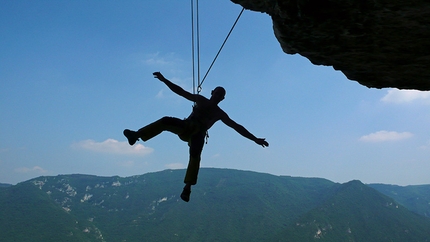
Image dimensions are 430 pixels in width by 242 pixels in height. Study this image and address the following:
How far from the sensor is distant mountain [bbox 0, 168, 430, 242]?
11981 cm

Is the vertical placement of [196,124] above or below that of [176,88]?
below

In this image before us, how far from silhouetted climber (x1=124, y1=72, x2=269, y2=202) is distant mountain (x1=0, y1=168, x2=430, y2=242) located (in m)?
118

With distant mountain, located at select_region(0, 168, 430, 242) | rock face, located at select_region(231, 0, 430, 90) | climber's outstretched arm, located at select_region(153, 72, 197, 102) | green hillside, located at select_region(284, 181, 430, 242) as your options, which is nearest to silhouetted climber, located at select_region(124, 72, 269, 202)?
climber's outstretched arm, located at select_region(153, 72, 197, 102)

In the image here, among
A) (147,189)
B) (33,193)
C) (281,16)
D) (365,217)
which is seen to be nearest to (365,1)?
(281,16)

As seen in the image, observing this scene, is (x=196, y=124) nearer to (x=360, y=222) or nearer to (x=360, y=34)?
(x=360, y=34)

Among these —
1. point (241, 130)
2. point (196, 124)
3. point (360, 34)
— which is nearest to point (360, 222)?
point (241, 130)

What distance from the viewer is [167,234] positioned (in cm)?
12850

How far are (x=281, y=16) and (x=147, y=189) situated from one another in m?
198

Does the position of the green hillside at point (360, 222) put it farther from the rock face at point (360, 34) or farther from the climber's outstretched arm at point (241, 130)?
the rock face at point (360, 34)

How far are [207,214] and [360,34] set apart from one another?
150 meters

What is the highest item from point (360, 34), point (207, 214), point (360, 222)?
point (360, 34)

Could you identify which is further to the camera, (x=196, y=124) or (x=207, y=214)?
(x=207, y=214)

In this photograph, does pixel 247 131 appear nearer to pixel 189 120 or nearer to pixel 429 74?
pixel 189 120

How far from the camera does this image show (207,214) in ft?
486
